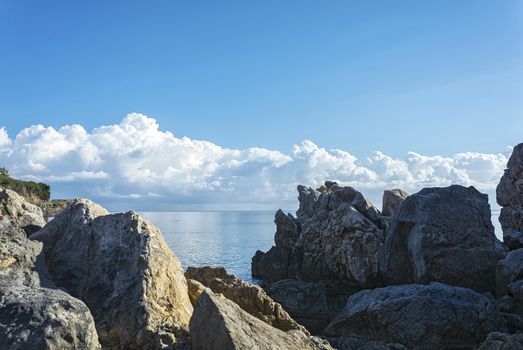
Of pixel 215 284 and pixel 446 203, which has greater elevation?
pixel 446 203

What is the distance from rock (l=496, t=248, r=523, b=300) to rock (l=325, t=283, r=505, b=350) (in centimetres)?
759

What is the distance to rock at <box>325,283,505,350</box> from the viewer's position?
1861 centimetres

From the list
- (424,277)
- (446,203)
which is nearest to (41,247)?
(424,277)

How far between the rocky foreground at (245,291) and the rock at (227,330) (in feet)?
0.09

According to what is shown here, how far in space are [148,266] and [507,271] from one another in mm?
21598

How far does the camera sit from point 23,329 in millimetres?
8562

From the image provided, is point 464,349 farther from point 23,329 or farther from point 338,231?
point 338,231

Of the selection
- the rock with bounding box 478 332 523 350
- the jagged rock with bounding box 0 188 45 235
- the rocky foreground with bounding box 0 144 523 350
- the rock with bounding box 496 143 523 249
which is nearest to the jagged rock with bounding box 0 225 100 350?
the rocky foreground with bounding box 0 144 523 350

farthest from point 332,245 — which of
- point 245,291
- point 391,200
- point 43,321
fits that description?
point 43,321

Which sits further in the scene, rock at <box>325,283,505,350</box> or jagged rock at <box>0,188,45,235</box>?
rock at <box>325,283,505,350</box>

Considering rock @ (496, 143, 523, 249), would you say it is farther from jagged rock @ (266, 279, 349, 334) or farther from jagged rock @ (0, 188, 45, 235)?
jagged rock @ (0, 188, 45, 235)

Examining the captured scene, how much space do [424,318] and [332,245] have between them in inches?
1039

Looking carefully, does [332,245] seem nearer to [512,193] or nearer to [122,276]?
[512,193]

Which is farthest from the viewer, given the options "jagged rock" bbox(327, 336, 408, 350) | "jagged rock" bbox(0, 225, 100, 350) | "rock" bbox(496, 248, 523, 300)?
"rock" bbox(496, 248, 523, 300)
